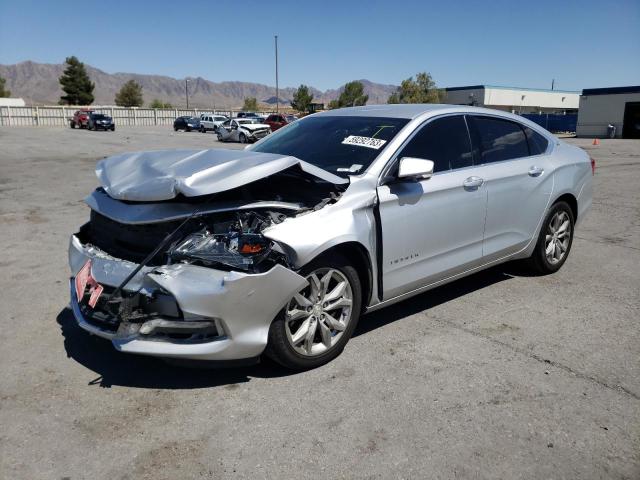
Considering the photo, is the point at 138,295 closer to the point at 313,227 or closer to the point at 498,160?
the point at 313,227

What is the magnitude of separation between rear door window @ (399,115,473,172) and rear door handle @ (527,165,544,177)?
0.83 m

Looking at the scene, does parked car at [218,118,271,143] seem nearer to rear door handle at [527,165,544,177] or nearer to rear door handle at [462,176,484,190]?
rear door handle at [527,165,544,177]

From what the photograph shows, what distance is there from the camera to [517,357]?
12.6 ft

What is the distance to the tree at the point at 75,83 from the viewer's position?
8756 cm

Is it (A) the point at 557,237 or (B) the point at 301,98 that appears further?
(B) the point at 301,98

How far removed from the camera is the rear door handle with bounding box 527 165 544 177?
16.7 ft

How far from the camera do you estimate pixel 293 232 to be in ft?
10.9

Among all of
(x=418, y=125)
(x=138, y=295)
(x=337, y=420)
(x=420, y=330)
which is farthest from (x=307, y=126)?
(x=337, y=420)

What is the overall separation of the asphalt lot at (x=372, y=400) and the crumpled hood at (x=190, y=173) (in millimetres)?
1176

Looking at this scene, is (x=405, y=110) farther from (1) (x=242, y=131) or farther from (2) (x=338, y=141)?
(1) (x=242, y=131)

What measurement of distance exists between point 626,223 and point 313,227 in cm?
679

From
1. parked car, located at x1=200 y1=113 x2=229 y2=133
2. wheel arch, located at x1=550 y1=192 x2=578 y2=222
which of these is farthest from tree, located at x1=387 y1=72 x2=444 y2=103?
wheel arch, located at x1=550 y1=192 x2=578 y2=222

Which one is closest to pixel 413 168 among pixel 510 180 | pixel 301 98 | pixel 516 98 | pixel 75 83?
pixel 510 180

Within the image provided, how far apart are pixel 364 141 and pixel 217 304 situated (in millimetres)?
1830
